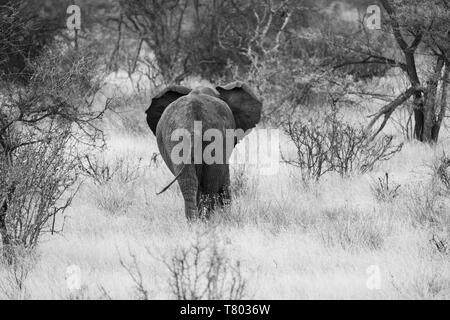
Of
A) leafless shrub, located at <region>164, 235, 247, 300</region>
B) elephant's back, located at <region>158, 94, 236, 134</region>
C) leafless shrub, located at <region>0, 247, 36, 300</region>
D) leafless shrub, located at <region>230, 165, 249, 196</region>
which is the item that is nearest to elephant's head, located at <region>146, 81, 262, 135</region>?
elephant's back, located at <region>158, 94, 236, 134</region>

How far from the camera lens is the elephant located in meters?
6.09

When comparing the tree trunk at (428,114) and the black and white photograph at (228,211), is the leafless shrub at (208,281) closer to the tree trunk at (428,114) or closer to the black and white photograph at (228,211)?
the black and white photograph at (228,211)

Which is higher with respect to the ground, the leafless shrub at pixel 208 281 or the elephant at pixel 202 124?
the elephant at pixel 202 124

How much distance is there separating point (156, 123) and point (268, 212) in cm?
133

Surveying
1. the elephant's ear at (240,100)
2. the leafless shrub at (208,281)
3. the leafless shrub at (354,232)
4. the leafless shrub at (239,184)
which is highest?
the elephant's ear at (240,100)

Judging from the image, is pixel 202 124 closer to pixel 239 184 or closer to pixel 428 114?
pixel 239 184

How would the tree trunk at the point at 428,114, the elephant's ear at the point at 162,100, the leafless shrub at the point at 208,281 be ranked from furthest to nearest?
the tree trunk at the point at 428,114 < the elephant's ear at the point at 162,100 < the leafless shrub at the point at 208,281

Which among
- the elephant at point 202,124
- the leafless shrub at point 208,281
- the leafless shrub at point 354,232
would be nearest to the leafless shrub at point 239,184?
the elephant at point 202,124

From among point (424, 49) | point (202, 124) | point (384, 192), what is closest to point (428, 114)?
point (424, 49)

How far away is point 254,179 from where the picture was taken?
8.18 m

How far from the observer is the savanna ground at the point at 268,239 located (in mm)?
4875

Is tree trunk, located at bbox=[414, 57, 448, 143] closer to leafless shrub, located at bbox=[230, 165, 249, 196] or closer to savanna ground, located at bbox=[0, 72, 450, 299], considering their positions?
savanna ground, located at bbox=[0, 72, 450, 299]

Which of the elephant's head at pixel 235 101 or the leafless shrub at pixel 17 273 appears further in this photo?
the elephant's head at pixel 235 101

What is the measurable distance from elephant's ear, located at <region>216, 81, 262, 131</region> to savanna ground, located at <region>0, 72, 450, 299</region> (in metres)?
0.81
